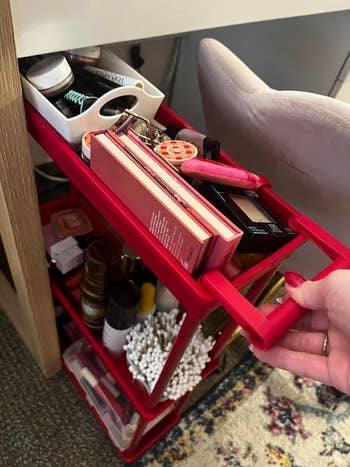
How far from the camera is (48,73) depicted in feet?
1.46

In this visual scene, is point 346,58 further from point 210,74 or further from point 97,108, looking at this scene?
point 97,108

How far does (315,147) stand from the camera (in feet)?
1.65

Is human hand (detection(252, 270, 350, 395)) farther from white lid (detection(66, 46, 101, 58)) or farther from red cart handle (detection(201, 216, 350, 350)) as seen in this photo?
white lid (detection(66, 46, 101, 58))

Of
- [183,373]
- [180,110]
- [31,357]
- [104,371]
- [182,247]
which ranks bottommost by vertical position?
[31,357]

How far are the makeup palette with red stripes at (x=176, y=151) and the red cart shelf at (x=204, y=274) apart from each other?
51 mm

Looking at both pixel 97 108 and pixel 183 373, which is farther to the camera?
pixel 183 373

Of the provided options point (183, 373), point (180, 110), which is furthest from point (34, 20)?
point (180, 110)

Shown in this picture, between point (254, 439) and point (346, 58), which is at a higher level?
point (346, 58)

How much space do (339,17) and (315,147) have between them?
44cm

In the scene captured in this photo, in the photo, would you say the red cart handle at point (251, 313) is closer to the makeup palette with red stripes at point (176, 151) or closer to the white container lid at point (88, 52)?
the makeup palette with red stripes at point (176, 151)

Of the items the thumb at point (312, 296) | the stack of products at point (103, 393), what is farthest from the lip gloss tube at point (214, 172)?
the stack of products at point (103, 393)

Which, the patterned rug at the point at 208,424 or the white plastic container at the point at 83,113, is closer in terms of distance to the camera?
the white plastic container at the point at 83,113

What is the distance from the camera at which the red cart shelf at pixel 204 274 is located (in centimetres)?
35

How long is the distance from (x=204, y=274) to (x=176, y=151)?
0.17m
